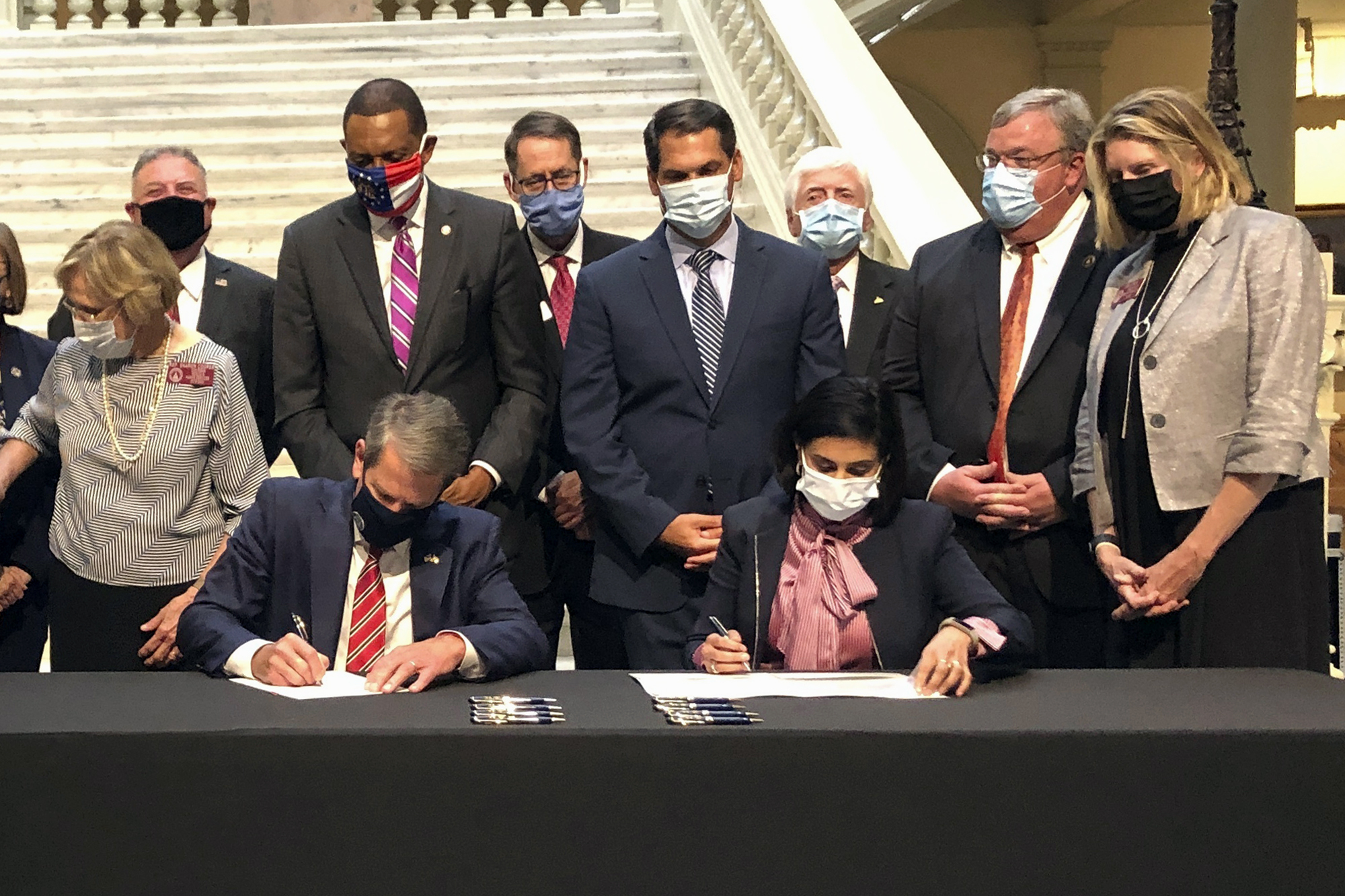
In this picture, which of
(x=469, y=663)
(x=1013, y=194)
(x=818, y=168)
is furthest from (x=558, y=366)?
(x=469, y=663)

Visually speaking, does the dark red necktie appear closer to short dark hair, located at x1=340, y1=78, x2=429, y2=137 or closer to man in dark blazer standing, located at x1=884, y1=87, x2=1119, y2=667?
short dark hair, located at x1=340, y1=78, x2=429, y2=137

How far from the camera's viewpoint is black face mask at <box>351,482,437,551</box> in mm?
3160

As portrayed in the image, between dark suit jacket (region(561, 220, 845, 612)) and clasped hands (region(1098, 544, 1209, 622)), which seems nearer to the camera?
clasped hands (region(1098, 544, 1209, 622))

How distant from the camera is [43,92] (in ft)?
28.7

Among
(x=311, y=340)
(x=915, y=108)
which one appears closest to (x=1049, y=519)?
(x=311, y=340)

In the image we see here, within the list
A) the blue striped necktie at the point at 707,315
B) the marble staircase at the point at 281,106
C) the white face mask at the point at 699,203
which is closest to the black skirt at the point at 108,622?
the blue striped necktie at the point at 707,315

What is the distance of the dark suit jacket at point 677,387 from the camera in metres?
3.71

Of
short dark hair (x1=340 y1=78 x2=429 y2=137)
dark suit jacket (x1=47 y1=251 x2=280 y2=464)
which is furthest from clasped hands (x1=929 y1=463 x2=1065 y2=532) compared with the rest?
dark suit jacket (x1=47 y1=251 x2=280 y2=464)

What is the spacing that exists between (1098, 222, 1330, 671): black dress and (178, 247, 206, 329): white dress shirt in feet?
7.63

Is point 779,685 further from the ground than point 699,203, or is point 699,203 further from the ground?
point 699,203

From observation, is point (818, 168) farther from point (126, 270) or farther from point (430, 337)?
point (126, 270)

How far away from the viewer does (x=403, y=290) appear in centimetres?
400

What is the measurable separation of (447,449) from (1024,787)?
4.11 ft

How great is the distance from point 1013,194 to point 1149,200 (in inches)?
18.6
